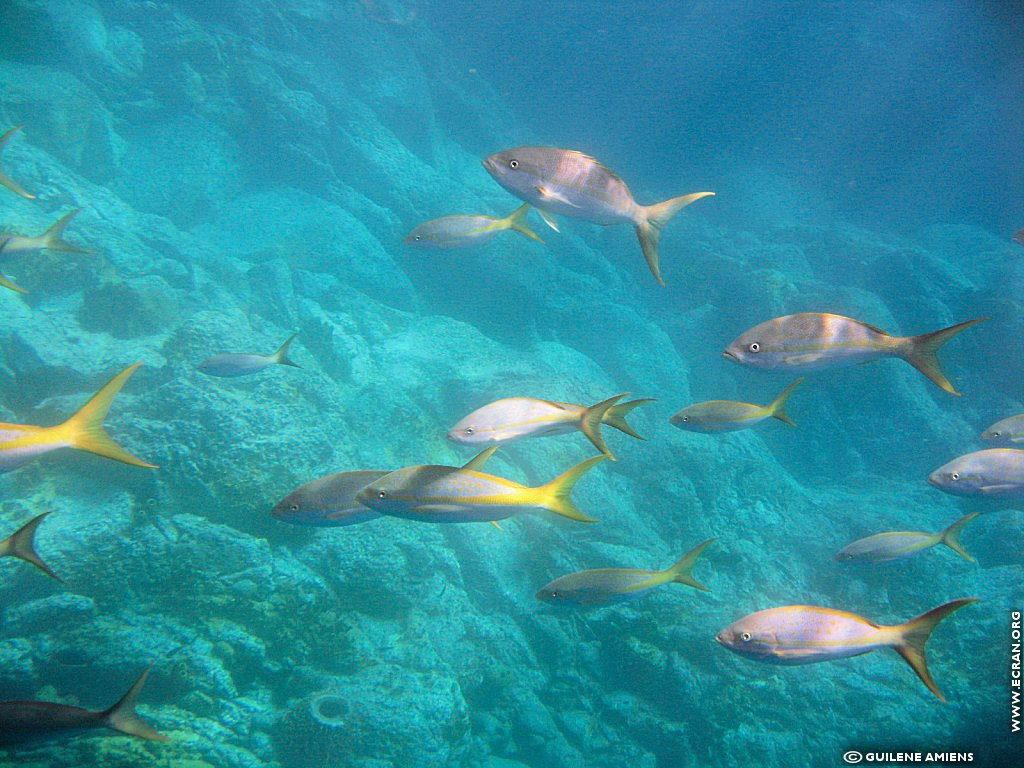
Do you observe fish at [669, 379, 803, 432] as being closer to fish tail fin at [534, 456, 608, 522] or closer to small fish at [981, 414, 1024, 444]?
fish tail fin at [534, 456, 608, 522]

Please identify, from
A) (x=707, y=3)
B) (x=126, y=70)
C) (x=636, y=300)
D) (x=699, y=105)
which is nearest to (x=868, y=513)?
(x=636, y=300)

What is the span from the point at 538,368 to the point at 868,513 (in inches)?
255

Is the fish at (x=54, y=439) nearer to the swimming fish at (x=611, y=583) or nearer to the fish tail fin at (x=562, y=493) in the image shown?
the fish tail fin at (x=562, y=493)

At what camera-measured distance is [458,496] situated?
2.38 metres

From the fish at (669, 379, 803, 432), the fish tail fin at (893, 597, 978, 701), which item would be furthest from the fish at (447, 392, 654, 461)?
the fish tail fin at (893, 597, 978, 701)

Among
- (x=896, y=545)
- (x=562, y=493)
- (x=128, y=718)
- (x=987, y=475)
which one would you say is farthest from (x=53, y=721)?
(x=987, y=475)

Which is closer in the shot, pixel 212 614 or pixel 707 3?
pixel 212 614

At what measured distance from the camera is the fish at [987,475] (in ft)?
11.8

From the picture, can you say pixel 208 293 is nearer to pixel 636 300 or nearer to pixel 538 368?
pixel 538 368

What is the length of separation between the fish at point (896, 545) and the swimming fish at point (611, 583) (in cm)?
189

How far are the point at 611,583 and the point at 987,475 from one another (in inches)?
130

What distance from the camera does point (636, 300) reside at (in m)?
14.3

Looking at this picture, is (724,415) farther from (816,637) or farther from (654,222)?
(654,222)

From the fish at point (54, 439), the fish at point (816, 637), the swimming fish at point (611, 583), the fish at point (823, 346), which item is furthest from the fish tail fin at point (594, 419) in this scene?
the fish at point (54, 439)
